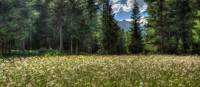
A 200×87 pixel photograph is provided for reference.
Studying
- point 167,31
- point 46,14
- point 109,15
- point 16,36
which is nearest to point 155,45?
point 167,31

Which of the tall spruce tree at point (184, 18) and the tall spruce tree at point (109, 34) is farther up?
the tall spruce tree at point (184, 18)

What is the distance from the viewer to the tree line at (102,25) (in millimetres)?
63938

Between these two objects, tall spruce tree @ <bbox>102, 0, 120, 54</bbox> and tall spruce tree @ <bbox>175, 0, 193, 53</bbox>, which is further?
tall spruce tree @ <bbox>102, 0, 120, 54</bbox>

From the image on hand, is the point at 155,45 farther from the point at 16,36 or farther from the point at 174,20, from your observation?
the point at 16,36

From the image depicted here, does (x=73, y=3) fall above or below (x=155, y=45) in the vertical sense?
above

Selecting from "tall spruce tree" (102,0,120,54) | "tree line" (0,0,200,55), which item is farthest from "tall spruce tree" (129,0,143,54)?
"tall spruce tree" (102,0,120,54)

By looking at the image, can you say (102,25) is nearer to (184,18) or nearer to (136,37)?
(136,37)

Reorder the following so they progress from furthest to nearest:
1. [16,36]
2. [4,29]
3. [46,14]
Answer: [46,14] < [16,36] < [4,29]

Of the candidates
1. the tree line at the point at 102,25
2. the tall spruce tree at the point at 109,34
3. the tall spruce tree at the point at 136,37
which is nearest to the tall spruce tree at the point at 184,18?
the tree line at the point at 102,25

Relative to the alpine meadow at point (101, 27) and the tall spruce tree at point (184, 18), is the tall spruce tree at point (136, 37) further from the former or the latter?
the tall spruce tree at point (184, 18)

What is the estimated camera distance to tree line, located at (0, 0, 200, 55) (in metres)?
63.9

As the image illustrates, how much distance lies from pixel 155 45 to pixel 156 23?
Answer: 3644 millimetres

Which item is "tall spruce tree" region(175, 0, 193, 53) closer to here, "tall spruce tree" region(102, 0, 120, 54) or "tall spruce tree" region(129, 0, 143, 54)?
"tall spruce tree" region(129, 0, 143, 54)

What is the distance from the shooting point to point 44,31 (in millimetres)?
100375
